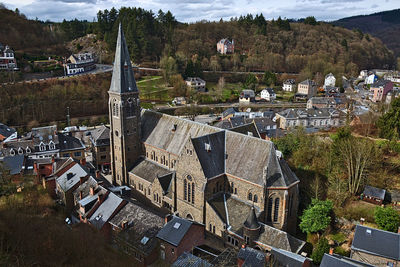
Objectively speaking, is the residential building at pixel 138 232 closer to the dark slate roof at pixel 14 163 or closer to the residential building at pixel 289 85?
the dark slate roof at pixel 14 163

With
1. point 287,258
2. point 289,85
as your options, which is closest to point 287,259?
point 287,258

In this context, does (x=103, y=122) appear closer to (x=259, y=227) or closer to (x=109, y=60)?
(x=109, y=60)

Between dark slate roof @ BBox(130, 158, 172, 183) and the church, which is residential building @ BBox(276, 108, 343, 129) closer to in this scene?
the church

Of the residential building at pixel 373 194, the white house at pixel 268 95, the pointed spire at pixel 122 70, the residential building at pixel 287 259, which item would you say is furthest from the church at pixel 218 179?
the white house at pixel 268 95

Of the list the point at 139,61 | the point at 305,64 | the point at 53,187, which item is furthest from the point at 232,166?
the point at 305,64

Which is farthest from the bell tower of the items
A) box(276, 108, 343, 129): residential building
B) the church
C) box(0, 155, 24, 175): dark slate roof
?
box(276, 108, 343, 129): residential building
